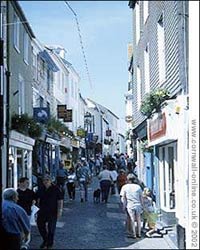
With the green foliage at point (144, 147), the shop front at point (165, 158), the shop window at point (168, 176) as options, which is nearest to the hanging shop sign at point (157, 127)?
the shop front at point (165, 158)

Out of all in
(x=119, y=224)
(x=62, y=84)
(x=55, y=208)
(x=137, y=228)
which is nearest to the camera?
(x=55, y=208)

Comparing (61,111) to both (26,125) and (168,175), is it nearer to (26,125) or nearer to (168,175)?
(26,125)

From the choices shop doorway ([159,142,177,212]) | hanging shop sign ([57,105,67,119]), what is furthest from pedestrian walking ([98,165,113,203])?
shop doorway ([159,142,177,212])

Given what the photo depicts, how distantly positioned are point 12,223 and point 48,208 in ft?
9.37

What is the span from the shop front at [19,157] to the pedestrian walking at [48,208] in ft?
7.78

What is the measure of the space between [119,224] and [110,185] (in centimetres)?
519

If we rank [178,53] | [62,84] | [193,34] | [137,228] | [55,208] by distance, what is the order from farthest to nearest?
[62,84] < [137,228] < [55,208] < [178,53] < [193,34]

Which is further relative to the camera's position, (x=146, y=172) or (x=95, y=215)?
(x=95, y=215)

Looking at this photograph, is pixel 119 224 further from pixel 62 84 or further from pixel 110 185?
pixel 110 185

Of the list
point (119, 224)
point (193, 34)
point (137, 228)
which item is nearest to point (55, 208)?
point (137, 228)

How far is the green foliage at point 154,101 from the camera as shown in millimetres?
9348

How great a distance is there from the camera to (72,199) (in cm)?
1900

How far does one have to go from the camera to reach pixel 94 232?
37.2ft

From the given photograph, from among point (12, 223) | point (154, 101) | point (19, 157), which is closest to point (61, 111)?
point (19, 157)
